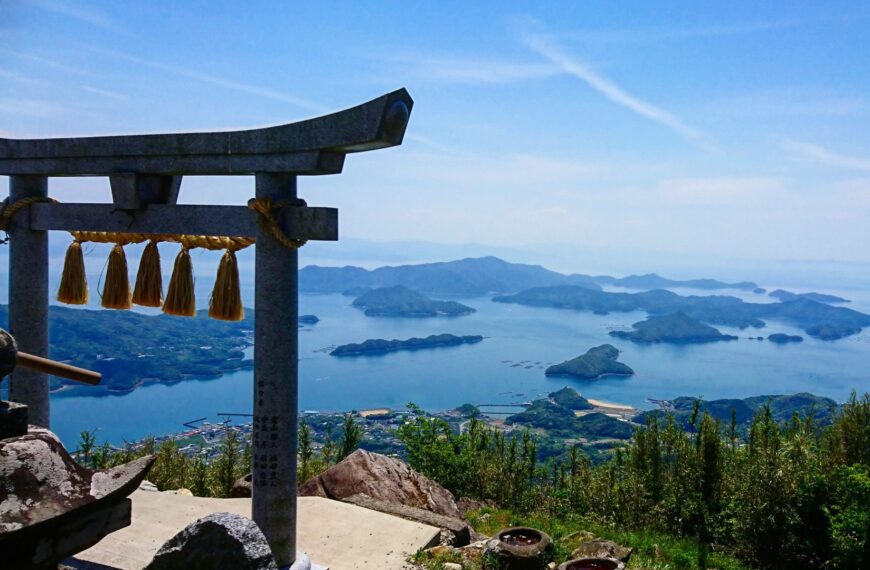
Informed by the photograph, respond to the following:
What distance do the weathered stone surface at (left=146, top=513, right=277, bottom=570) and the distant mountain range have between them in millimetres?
88108

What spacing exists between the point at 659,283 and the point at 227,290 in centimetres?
13659

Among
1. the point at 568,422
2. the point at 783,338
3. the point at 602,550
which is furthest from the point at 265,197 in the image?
the point at 783,338

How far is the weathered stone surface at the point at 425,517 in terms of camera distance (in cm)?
603

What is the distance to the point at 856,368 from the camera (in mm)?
60125

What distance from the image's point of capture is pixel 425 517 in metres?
6.25

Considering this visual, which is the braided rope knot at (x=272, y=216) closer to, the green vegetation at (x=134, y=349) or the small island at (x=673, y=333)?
the green vegetation at (x=134, y=349)

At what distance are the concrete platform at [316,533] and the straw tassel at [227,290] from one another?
171 centimetres

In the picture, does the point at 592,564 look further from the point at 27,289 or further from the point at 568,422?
the point at 568,422

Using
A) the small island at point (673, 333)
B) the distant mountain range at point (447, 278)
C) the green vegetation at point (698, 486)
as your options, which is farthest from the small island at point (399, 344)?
the green vegetation at point (698, 486)

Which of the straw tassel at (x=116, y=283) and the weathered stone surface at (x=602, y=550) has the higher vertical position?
the straw tassel at (x=116, y=283)

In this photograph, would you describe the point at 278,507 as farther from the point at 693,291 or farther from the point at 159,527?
the point at 693,291

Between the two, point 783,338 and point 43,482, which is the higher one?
point 43,482

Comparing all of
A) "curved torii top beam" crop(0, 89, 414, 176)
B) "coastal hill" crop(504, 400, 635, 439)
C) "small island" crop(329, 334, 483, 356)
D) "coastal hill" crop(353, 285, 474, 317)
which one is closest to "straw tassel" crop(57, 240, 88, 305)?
"curved torii top beam" crop(0, 89, 414, 176)

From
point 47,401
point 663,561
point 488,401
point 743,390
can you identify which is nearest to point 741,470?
point 663,561
